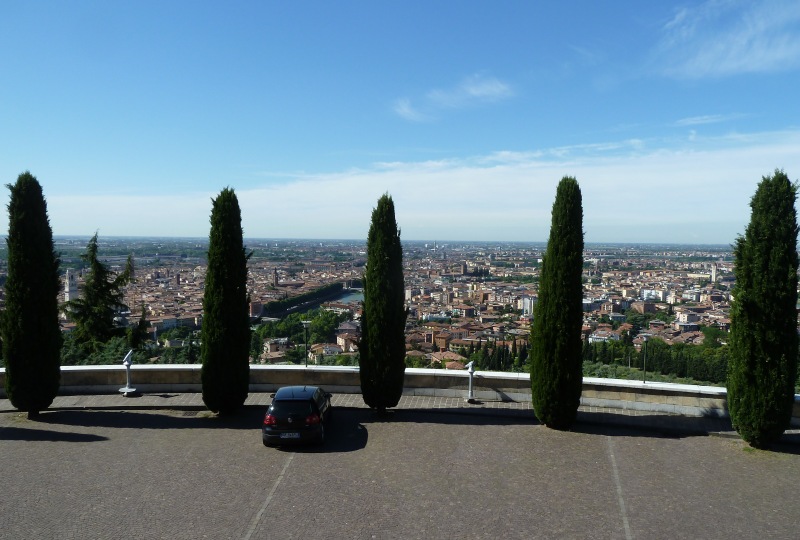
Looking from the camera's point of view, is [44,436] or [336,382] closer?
[44,436]

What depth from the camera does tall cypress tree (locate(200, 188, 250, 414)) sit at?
37.2 ft

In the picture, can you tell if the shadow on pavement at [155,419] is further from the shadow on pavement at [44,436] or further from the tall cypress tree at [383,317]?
the tall cypress tree at [383,317]

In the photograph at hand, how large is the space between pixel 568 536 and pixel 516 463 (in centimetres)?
223

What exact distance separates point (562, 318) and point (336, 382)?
549 cm

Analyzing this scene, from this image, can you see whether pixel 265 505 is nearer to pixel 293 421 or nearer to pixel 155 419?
pixel 293 421

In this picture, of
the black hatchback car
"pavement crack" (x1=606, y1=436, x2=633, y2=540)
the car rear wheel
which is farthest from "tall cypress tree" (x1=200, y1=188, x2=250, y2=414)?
"pavement crack" (x1=606, y1=436, x2=633, y2=540)

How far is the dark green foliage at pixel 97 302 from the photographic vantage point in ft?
71.5

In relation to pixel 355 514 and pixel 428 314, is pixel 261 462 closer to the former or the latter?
pixel 355 514

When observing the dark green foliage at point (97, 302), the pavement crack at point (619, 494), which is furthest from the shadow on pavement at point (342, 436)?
the dark green foliage at point (97, 302)

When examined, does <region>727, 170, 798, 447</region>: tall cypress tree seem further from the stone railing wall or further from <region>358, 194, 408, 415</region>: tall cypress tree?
<region>358, 194, 408, 415</region>: tall cypress tree

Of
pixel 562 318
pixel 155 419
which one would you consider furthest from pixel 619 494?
pixel 155 419

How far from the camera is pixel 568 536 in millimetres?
6797

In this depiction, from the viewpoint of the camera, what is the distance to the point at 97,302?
72.7 feet

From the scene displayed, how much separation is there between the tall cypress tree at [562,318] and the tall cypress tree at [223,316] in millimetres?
→ 6046
